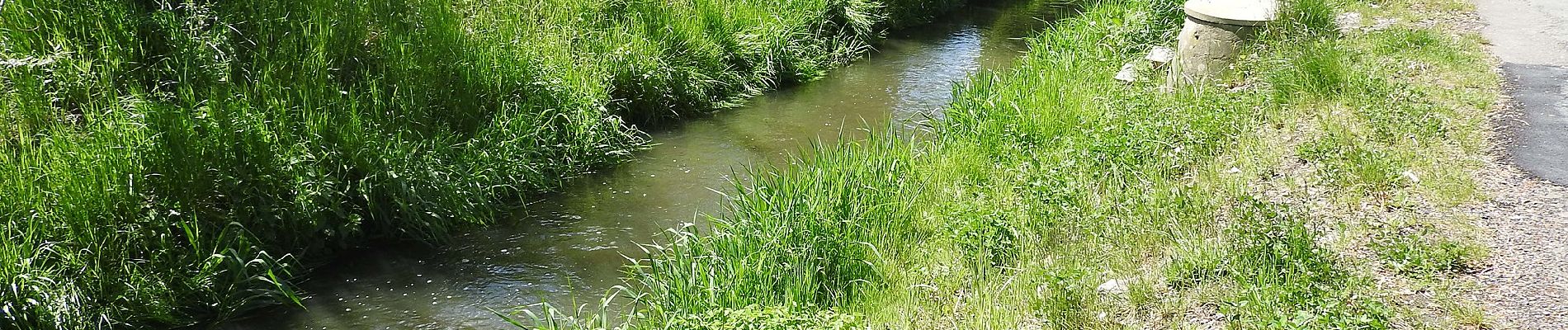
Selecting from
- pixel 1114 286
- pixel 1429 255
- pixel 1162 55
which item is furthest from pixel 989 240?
pixel 1162 55

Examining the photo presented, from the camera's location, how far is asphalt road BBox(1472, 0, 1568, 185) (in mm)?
5722

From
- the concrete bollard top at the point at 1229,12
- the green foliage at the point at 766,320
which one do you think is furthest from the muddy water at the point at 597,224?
the concrete bollard top at the point at 1229,12

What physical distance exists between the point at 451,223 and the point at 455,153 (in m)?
0.60

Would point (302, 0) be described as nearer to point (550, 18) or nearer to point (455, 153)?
point (455, 153)

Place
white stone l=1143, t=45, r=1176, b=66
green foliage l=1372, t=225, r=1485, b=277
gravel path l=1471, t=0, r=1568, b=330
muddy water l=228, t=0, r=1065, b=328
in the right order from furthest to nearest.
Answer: white stone l=1143, t=45, r=1176, b=66 → muddy water l=228, t=0, r=1065, b=328 → green foliage l=1372, t=225, r=1485, b=277 → gravel path l=1471, t=0, r=1568, b=330

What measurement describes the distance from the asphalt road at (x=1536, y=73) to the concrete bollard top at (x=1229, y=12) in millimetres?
1589

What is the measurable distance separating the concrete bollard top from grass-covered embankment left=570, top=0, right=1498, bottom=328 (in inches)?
9.5

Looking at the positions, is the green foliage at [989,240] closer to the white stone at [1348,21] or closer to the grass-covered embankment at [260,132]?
the grass-covered embankment at [260,132]

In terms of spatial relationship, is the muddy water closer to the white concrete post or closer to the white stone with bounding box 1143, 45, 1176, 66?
the white stone with bounding box 1143, 45, 1176, 66

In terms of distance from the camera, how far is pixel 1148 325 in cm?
432

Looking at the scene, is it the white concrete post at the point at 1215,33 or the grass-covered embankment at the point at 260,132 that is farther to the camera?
the white concrete post at the point at 1215,33

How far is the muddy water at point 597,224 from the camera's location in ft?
19.2

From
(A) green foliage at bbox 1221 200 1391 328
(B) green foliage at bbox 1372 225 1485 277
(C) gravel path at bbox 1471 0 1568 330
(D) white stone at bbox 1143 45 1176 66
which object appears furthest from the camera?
(D) white stone at bbox 1143 45 1176 66

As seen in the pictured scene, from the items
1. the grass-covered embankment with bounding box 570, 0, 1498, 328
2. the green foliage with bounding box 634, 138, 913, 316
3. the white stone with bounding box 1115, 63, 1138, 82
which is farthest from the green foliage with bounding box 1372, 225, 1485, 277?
the white stone with bounding box 1115, 63, 1138, 82
